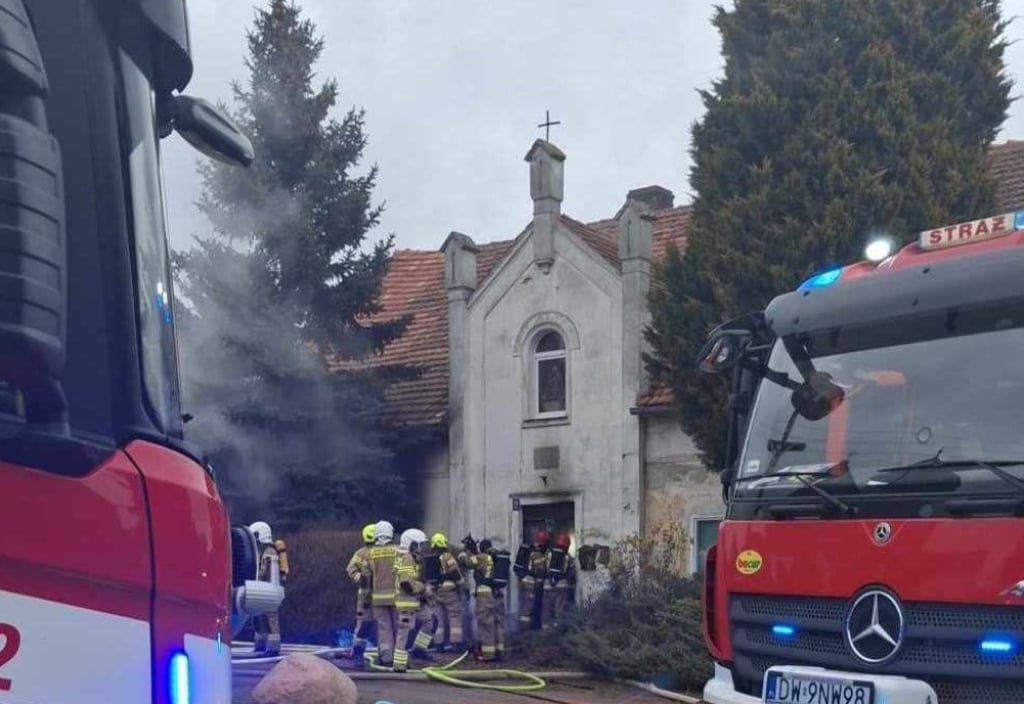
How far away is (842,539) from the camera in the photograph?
228 inches

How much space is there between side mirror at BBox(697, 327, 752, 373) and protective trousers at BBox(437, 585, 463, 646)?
926cm

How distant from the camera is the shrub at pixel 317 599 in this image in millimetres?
18344

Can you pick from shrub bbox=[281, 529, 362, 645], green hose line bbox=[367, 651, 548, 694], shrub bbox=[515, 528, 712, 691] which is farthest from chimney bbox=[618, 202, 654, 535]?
green hose line bbox=[367, 651, 548, 694]

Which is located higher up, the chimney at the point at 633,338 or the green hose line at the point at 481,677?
the chimney at the point at 633,338

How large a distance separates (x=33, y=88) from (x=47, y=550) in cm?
82

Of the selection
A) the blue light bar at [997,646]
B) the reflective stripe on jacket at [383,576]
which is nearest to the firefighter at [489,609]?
the reflective stripe on jacket at [383,576]

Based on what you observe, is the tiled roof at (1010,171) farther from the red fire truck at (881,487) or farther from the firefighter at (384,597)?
the red fire truck at (881,487)

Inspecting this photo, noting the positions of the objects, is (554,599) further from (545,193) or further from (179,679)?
(179,679)

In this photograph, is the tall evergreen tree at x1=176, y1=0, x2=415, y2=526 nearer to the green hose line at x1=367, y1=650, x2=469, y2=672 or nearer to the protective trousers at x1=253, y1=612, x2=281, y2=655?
the protective trousers at x1=253, y1=612, x2=281, y2=655

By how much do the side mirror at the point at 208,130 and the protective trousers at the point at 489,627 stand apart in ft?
40.6

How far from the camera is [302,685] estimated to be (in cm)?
1082

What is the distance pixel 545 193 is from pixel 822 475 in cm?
1417

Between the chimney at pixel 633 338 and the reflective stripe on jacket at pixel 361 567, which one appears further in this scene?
the chimney at pixel 633 338

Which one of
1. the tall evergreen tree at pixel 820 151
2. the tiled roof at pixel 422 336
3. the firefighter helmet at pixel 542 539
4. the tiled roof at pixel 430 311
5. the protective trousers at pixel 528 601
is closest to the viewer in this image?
the tall evergreen tree at pixel 820 151
